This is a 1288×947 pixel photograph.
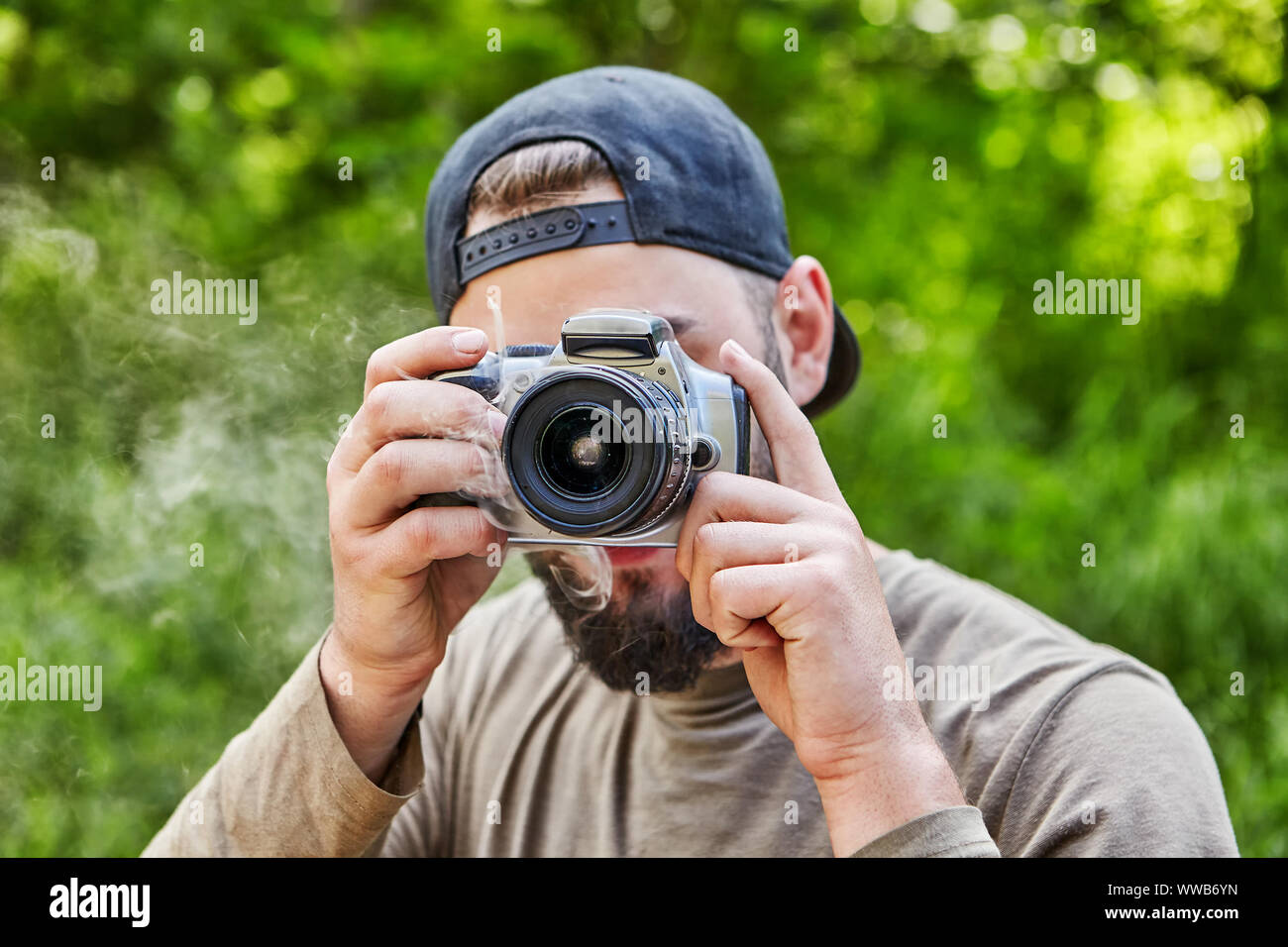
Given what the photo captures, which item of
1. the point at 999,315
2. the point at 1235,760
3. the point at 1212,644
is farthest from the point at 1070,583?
the point at 999,315

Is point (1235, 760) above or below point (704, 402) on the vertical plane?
below

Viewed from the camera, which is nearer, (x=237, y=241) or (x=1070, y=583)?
(x=1070, y=583)

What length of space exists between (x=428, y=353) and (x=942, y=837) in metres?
0.75

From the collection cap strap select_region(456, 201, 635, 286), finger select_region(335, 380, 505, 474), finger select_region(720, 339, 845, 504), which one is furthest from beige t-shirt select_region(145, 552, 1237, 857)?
cap strap select_region(456, 201, 635, 286)

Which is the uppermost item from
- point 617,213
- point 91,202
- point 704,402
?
point 91,202

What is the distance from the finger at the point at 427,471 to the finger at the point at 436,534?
3 centimetres

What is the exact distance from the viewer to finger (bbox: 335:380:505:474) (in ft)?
4.09

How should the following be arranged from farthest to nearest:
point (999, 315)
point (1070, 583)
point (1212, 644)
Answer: point (999, 315) → point (1070, 583) → point (1212, 644)

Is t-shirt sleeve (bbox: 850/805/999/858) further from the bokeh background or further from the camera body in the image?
the bokeh background

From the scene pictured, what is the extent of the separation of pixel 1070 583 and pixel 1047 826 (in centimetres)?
225

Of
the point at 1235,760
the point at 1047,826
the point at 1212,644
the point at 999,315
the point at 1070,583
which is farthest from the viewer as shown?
the point at 999,315

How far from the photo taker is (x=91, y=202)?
3428 millimetres

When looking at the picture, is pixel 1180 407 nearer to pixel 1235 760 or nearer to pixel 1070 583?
pixel 1070 583

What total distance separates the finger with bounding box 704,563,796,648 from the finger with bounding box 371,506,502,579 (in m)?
0.28
